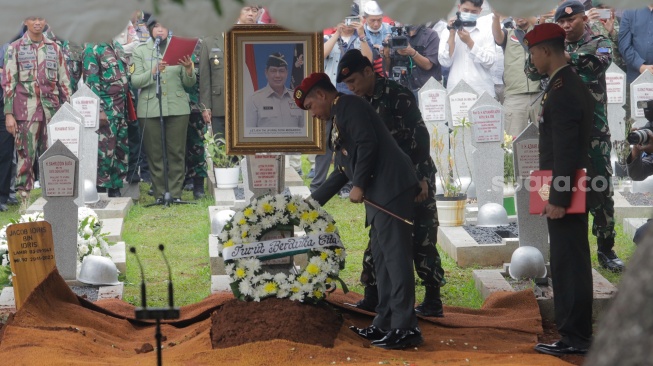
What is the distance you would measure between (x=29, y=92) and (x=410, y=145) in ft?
25.4

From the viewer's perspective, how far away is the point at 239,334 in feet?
22.7

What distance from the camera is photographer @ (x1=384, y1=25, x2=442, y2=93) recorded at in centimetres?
1473

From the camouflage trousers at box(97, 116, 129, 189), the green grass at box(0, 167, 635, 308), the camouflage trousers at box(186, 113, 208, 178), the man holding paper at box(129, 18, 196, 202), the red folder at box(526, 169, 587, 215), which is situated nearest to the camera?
the red folder at box(526, 169, 587, 215)

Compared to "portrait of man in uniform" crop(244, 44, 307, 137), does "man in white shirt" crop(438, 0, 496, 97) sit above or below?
above

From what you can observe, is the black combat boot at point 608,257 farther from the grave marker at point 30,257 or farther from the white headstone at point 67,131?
the white headstone at point 67,131

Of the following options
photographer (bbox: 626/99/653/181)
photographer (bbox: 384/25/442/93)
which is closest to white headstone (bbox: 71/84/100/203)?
photographer (bbox: 384/25/442/93)

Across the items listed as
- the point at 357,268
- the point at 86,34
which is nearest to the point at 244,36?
the point at 357,268

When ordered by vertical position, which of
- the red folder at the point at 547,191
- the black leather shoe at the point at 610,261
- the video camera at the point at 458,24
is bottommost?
the black leather shoe at the point at 610,261

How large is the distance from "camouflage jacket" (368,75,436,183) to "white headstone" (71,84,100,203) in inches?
276

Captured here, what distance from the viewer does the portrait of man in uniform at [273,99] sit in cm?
831

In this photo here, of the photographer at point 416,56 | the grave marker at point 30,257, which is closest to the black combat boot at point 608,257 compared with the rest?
the grave marker at point 30,257

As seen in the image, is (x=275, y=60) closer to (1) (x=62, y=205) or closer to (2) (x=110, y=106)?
(1) (x=62, y=205)

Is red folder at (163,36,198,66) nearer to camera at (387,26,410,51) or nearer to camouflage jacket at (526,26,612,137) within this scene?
camouflage jacket at (526,26,612,137)

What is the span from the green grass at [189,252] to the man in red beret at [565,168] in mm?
937
